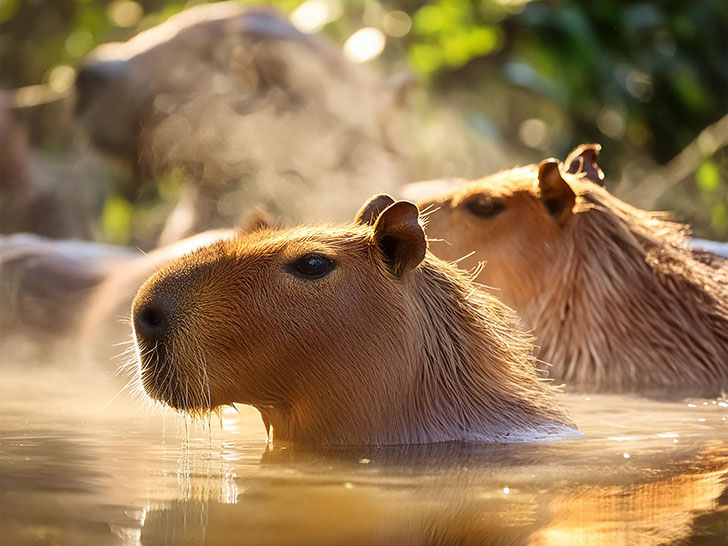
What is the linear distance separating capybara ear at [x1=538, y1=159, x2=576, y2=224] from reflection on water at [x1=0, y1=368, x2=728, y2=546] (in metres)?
1.23

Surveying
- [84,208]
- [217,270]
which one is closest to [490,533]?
[217,270]

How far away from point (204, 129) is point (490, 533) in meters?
6.98

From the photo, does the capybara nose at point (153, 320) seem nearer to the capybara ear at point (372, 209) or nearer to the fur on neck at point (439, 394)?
the fur on neck at point (439, 394)

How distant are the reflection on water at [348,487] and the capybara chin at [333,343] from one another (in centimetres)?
12

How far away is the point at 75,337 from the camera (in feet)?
18.6

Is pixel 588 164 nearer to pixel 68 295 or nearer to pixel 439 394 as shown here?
pixel 439 394

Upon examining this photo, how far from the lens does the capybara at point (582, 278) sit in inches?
196

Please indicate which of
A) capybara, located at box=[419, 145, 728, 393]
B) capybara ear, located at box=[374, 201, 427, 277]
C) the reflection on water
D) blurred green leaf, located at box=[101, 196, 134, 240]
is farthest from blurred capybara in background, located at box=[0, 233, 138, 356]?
→ blurred green leaf, located at box=[101, 196, 134, 240]

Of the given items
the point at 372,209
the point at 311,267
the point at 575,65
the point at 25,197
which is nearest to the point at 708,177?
the point at 575,65

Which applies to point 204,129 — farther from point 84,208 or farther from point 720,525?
point 720,525

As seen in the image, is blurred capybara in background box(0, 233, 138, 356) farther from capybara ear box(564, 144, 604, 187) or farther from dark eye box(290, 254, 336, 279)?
dark eye box(290, 254, 336, 279)

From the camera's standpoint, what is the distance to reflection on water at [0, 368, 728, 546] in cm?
226

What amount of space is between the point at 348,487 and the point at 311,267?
783 millimetres

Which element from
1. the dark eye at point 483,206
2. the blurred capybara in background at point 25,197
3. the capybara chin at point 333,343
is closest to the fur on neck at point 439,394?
the capybara chin at point 333,343
